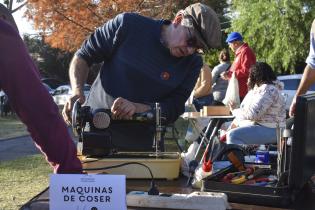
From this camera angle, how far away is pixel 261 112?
488 cm

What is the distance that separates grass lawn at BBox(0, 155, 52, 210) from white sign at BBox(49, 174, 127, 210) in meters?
3.45

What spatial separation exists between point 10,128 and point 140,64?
11138mm

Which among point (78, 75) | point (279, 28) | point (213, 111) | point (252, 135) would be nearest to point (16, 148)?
point (213, 111)

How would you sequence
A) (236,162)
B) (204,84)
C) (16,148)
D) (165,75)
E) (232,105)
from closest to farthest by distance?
(236,162) → (165,75) → (232,105) → (204,84) → (16,148)

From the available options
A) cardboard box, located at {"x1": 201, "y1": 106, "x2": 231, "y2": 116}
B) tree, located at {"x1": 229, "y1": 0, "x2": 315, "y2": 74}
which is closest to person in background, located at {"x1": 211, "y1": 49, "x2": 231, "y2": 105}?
cardboard box, located at {"x1": 201, "y1": 106, "x2": 231, "y2": 116}

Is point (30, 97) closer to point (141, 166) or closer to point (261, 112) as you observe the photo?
point (141, 166)

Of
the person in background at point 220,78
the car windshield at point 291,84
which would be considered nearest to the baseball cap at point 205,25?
the person in background at point 220,78

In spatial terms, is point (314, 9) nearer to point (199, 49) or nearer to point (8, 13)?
point (199, 49)

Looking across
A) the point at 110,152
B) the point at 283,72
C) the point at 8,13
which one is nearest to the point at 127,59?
the point at 110,152

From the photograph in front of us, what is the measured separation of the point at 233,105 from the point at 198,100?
1.41m

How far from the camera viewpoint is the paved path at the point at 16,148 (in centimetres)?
825

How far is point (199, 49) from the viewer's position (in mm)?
2314

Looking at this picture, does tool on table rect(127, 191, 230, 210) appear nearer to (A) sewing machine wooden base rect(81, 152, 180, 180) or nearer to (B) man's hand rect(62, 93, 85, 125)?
(A) sewing machine wooden base rect(81, 152, 180, 180)

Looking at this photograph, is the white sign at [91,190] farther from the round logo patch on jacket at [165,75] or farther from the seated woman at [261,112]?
the seated woman at [261,112]
